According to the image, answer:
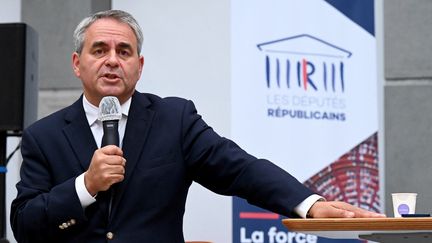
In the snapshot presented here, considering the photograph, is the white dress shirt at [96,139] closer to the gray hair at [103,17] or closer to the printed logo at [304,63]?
the gray hair at [103,17]

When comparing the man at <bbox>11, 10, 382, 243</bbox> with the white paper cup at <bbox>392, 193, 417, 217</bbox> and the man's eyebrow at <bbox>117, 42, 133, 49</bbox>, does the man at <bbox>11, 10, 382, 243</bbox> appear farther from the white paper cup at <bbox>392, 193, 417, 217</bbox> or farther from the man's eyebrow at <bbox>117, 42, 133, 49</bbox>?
the white paper cup at <bbox>392, 193, 417, 217</bbox>

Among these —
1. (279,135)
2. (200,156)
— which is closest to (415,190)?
(279,135)

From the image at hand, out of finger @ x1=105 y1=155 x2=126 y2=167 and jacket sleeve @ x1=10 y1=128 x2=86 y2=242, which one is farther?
jacket sleeve @ x1=10 y1=128 x2=86 y2=242

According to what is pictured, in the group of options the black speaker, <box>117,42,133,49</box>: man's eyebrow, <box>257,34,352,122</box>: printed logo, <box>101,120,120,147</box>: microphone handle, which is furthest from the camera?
<box>257,34,352,122</box>: printed logo

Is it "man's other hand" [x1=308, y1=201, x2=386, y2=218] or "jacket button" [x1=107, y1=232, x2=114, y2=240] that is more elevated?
"man's other hand" [x1=308, y1=201, x2=386, y2=218]

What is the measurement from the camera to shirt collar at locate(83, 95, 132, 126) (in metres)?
3.09

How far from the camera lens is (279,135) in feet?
19.6

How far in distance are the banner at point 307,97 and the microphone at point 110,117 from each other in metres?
3.02

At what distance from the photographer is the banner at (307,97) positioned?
5918mm

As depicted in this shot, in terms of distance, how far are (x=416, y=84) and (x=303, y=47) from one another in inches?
34.0

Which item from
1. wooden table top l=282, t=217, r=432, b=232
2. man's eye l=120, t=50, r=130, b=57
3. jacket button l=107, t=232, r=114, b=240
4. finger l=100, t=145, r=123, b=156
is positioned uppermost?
man's eye l=120, t=50, r=130, b=57

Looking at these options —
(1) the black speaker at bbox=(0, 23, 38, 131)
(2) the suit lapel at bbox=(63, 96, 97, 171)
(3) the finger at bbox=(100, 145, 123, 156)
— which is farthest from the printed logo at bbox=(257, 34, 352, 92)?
(3) the finger at bbox=(100, 145, 123, 156)

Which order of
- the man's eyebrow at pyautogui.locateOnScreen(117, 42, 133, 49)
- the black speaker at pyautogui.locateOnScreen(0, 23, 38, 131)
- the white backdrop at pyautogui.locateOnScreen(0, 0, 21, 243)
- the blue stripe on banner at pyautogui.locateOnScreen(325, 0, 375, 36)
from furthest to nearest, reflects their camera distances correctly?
the white backdrop at pyautogui.locateOnScreen(0, 0, 21, 243), the blue stripe on banner at pyautogui.locateOnScreen(325, 0, 375, 36), the black speaker at pyautogui.locateOnScreen(0, 23, 38, 131), the man's eyebrow at pyautogui.locateOnScreen(117, 42, 133, 49)

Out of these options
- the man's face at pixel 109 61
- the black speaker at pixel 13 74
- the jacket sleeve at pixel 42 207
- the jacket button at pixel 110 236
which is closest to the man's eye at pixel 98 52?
the man's face at pixel 109 61
